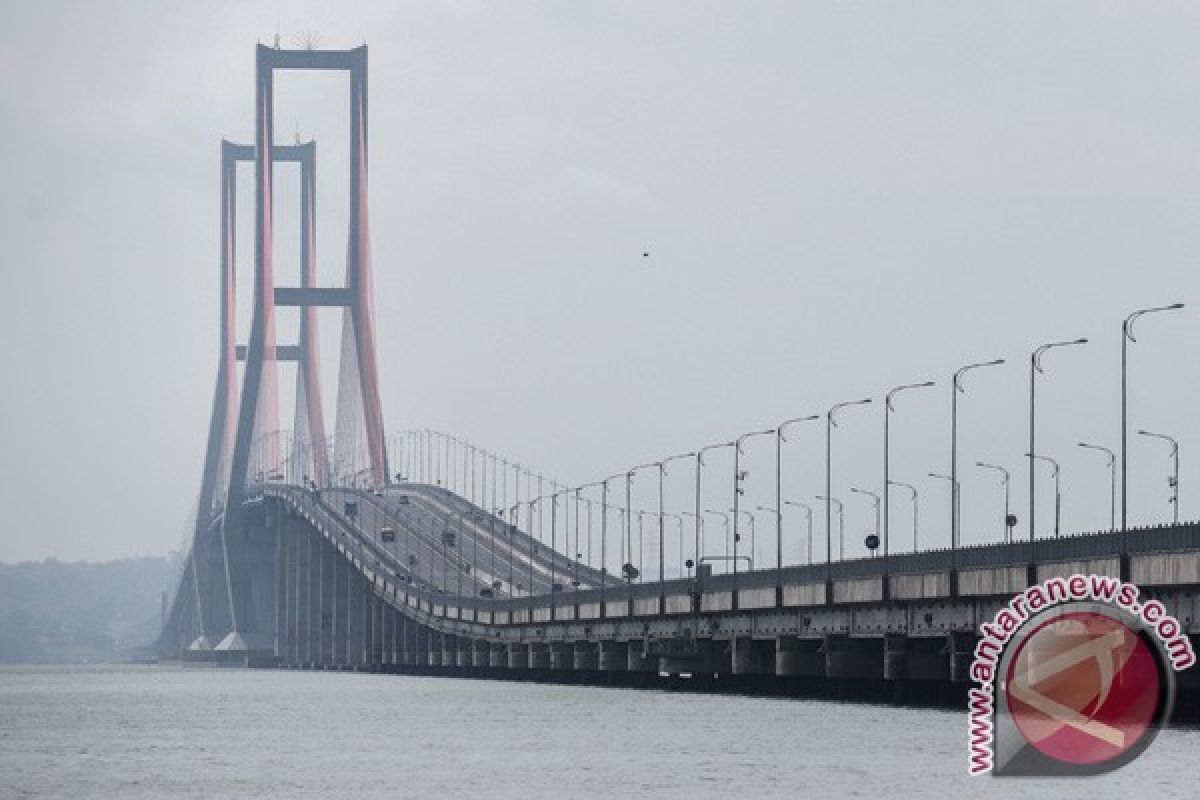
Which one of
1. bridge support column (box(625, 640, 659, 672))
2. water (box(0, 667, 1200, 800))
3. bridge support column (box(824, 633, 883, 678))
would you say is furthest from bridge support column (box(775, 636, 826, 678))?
bridge support column (box(625, 640, 659, 672))

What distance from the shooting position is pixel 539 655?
19150cm

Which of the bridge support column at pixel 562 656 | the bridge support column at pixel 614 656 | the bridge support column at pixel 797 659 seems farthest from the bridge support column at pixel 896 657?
the bridge support column at pixel 562 656

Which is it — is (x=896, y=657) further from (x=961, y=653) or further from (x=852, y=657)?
(x=961, y=653)

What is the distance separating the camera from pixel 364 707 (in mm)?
137000

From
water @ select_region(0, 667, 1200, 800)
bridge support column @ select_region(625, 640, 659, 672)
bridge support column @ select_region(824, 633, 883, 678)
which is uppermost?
bridge support column @ select_region(824, 633, 883, 678)

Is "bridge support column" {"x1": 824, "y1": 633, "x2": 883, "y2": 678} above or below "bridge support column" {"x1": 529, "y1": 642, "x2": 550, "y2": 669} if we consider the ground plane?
above

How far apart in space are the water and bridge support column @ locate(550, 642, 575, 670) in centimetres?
4463

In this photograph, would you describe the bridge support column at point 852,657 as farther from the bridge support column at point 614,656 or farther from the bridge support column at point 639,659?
the bridge support column at point 614,656

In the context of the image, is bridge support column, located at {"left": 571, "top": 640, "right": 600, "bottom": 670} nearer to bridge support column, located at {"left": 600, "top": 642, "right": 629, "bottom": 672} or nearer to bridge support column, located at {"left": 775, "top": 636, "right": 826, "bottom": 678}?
bridge support column, located at {"left": 600, "top": 642, "right": 629, "bottom": 672}

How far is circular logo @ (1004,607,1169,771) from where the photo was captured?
270 feet

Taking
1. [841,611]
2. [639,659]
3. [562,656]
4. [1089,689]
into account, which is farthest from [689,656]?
[1089,689]

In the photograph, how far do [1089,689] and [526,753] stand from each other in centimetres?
2029

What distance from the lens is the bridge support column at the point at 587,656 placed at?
7018 inches

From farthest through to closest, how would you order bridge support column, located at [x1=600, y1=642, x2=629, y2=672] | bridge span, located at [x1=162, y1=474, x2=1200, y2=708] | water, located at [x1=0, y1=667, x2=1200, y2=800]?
bridge support column, located at [x1=600, y1=642, x2=629, y2=672], bridge span, located at [x1=162, y1=474, x2=1200, y2=708], water, located at [x1=0, y1=667, x2=1200, y2=800]
